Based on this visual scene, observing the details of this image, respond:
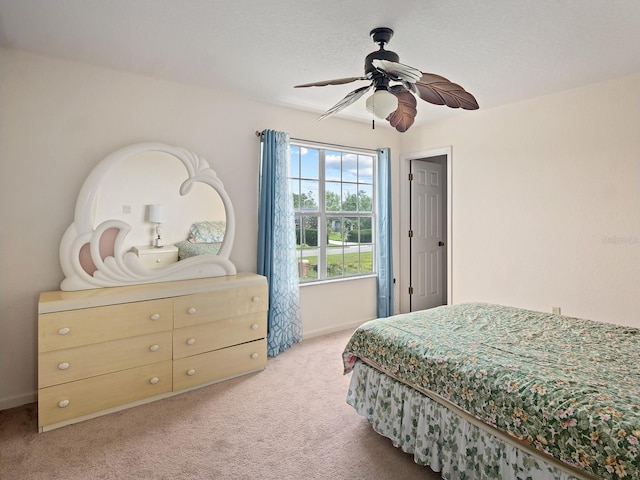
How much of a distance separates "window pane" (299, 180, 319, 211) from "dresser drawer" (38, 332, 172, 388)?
2.01m

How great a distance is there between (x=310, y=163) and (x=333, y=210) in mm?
623

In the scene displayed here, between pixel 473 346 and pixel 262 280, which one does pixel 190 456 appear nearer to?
pixel 262 280

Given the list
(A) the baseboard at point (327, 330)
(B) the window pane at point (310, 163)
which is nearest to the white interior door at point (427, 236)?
(A) the baseboard at point (327, 330)

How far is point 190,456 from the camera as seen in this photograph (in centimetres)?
201

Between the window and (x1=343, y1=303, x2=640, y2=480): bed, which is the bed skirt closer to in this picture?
(x1=343, y1=303, x2=640, y2=480): bed

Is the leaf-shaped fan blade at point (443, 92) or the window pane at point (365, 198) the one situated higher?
the leaf-shaped fan blade at point (443, 92)

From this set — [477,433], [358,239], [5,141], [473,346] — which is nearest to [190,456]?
[477,433]

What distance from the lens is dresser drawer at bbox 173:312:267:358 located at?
8.98 ft

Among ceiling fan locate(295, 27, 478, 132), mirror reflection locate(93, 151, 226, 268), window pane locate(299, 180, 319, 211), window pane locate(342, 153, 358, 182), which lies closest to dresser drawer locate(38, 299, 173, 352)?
mirror reflection locate(93, 151, 226, 268)

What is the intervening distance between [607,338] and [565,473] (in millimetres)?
1116

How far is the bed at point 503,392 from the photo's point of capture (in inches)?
50.1

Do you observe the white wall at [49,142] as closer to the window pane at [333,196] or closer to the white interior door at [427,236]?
the window pane at [333,196]

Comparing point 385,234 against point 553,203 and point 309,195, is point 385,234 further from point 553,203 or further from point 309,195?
point 553,203

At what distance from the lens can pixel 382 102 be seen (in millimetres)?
2012
